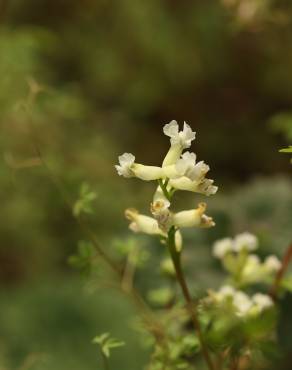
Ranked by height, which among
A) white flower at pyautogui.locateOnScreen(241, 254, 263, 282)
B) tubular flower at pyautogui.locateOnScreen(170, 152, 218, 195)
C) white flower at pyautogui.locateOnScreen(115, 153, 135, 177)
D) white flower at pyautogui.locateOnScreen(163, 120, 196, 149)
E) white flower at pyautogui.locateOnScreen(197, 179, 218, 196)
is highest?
white flower at pyautogui.locateOnScreen(163, 120, 196, 149)

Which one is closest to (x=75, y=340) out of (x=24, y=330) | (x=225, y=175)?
(x=24, y=330)

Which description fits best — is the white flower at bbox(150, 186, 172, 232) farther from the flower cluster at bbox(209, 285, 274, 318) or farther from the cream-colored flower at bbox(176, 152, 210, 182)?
the flower cluster at bbox(209, 285, 274, 318)

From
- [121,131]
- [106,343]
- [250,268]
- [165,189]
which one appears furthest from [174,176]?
[121,131]

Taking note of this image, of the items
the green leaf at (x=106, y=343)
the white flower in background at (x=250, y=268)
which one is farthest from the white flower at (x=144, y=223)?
the white flower in background at (x=250, y=268)

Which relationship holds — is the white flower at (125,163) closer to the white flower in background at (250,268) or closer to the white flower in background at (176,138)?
the white flower in background at (176,138)

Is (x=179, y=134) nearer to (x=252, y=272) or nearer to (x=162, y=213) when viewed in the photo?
(x=162, y=213)

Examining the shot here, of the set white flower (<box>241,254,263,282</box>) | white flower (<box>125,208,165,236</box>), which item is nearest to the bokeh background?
white flower (<box>241,254,263,282</box>)

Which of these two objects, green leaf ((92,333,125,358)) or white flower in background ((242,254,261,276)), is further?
white flower in background ((242,254,261,276))
